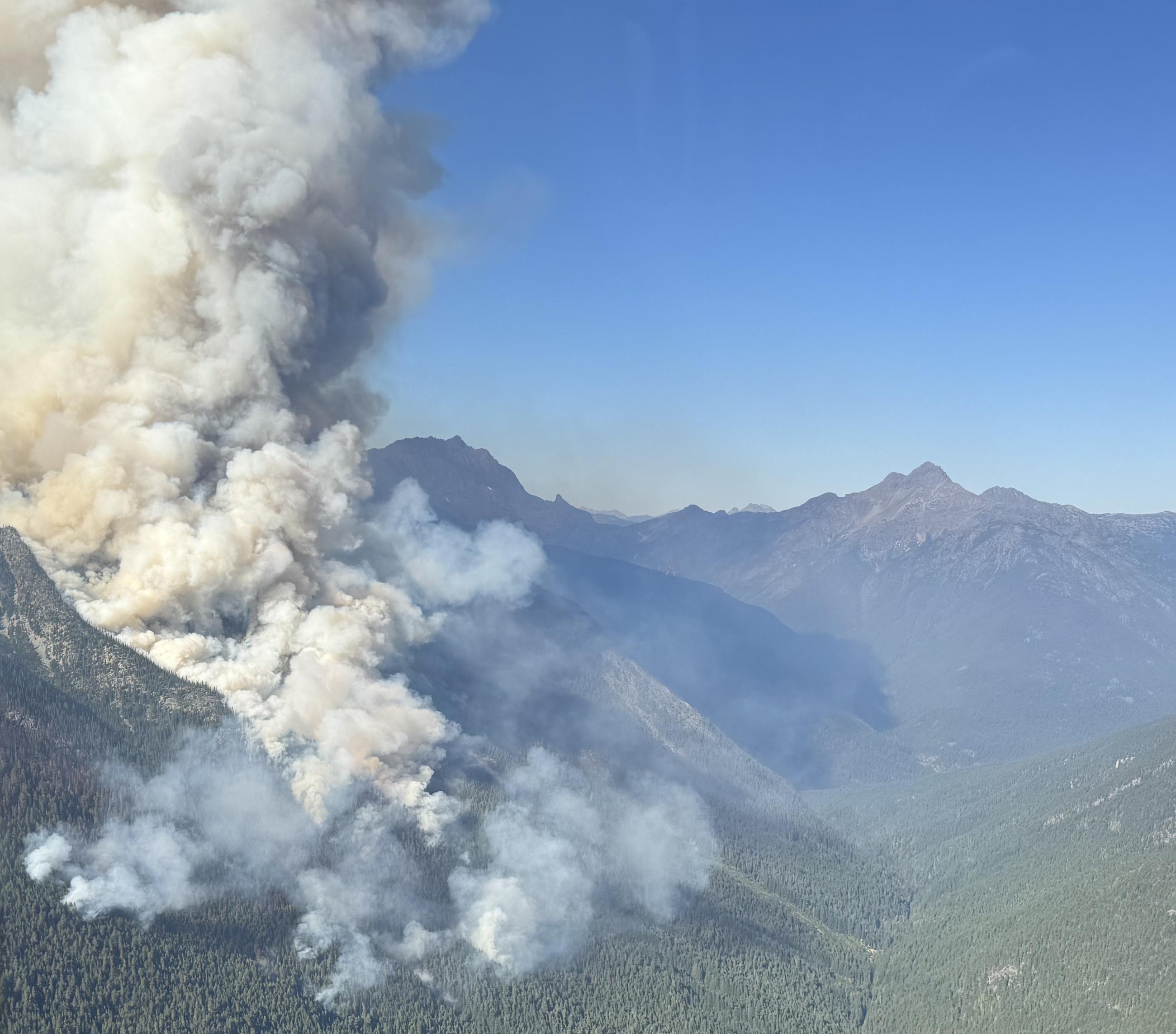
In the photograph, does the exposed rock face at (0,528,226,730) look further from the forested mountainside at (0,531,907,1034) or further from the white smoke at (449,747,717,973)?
the white smoke at (449,747,717,973)

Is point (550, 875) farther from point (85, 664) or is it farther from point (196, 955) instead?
point (85, 664)

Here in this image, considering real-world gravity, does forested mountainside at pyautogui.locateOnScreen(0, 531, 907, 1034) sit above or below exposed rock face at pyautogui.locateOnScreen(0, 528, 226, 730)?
below

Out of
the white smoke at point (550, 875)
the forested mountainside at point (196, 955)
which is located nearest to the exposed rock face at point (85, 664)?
the forested mountainside at point (196, 955)

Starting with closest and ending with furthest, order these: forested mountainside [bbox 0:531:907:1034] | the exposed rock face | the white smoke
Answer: forested mountainside [bbox 0:531:907:1034] < the exposed rock face < the white smoke

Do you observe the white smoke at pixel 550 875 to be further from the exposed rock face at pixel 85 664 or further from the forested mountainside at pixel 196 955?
the exposed rock face at pixel 85 664

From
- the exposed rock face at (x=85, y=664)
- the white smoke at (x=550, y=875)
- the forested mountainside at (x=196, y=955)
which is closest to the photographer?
the forested mountainside at (x=196, y=955)

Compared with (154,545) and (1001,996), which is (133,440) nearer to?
(154,545)

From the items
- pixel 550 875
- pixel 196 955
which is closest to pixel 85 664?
pixel 196 955

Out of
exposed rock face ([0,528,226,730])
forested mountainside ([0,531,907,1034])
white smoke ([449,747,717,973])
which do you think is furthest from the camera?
white smoke ([449,747,717,973])

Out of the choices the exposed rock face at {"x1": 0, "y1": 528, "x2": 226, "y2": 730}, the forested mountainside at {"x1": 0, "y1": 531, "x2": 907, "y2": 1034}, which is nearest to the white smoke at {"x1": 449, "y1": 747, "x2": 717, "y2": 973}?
the forested mountainside at {"x1": 0, "y1": 531, "x2": 907, "y2": 1034}
